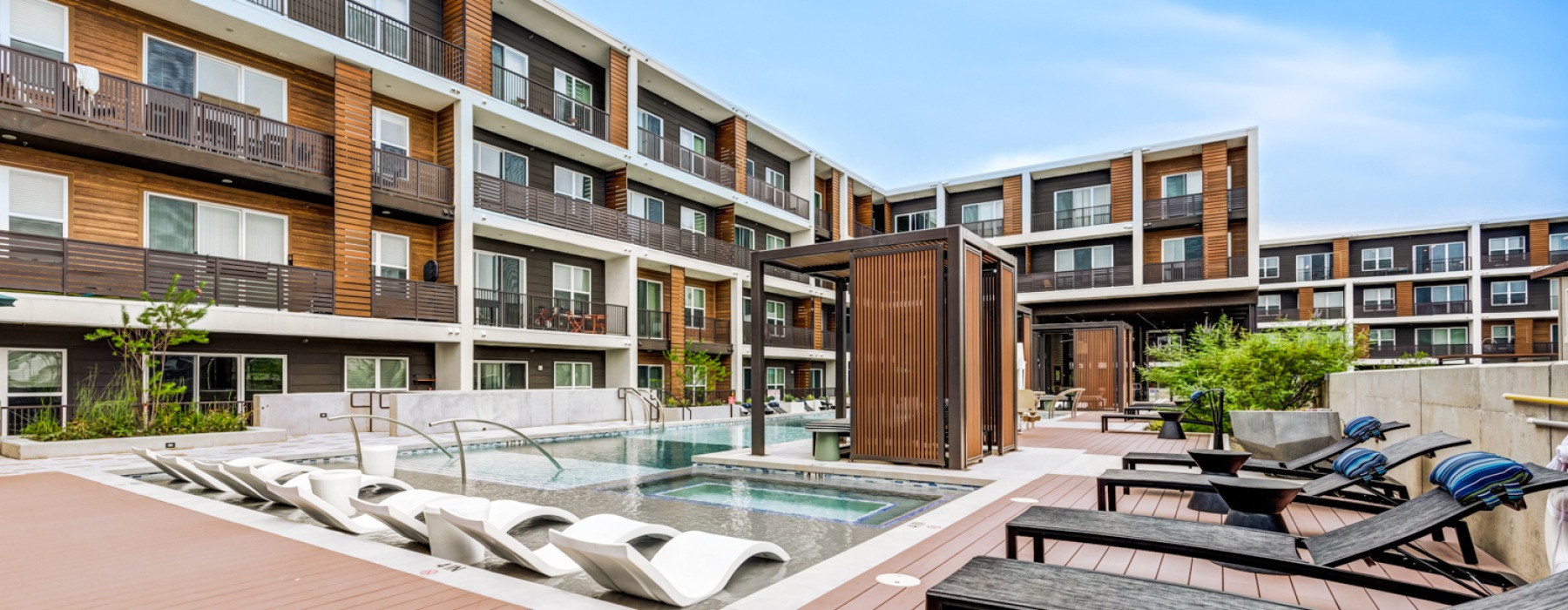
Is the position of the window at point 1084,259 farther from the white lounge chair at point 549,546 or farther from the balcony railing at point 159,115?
the white lounge chair at point 549,546

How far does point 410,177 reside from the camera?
18.3 m

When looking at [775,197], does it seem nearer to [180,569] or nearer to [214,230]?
[214,230]

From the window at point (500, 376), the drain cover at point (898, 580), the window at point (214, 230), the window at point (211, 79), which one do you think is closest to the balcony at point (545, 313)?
the window at point (500, 376)

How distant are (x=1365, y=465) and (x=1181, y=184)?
1184 inches

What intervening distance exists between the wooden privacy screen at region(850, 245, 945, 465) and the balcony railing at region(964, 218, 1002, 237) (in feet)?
90.9

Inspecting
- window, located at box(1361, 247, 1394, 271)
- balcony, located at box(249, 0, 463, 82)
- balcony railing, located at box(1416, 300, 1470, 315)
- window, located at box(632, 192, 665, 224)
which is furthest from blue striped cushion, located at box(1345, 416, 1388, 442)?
window, located at box(1361, 247, 1394, 271)

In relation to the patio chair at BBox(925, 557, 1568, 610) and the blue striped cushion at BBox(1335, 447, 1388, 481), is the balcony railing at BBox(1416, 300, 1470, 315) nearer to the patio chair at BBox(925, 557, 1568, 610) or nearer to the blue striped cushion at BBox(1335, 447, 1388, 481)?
the blue striped cushion at BBox(1335, 447, 1388, 481)

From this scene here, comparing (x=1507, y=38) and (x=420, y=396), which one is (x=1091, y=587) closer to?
(x=420, y=396)

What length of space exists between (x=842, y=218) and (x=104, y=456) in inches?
1104

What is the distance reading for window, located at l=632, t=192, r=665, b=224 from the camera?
2544 cm

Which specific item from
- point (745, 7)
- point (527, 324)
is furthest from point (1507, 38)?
point (745, 7)

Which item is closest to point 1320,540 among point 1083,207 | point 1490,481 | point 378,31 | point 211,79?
point 1490,481

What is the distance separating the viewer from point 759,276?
10.4m

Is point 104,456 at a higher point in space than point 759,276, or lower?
lower
